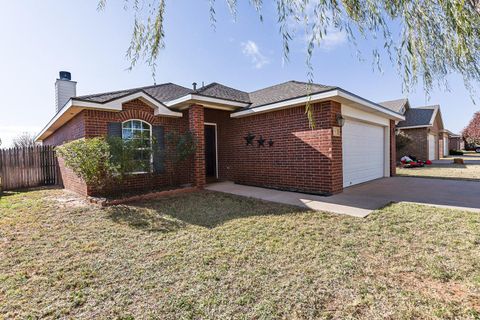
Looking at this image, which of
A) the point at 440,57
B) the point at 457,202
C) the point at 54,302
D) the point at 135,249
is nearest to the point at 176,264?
the point at 135,249

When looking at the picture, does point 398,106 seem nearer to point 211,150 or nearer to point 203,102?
point 211,150

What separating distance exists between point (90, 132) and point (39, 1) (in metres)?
3.83

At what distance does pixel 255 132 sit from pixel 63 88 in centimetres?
1142

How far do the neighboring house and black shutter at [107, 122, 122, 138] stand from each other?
29 millimetres

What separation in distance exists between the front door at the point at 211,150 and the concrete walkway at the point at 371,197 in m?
2.32

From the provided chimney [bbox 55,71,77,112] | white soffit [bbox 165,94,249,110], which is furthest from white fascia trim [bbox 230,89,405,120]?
chimney [bbox 55,71,77,112]

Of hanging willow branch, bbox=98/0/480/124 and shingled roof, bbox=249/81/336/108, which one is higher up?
shingled roof, bbox=249/81/336/108

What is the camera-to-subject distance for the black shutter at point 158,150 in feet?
26.5

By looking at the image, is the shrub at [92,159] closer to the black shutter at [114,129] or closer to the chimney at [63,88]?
the black shutter at [114,129]

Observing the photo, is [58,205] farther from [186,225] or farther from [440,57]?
[440,57]

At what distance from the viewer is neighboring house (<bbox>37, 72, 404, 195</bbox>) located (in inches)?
288

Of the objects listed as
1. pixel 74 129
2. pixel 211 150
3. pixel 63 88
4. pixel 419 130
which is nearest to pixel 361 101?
pixel 211 150

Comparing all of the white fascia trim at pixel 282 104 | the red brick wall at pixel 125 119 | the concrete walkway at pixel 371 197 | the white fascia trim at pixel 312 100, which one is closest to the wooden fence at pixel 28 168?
the red brick wall at pixel 125 119

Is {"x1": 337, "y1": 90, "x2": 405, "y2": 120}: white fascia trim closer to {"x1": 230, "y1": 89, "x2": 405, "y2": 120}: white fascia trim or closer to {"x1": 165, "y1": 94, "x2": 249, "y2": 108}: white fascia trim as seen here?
{"x1": 230, "y1": 89, "x2": 405, "y2": 120}: white fascia trim
